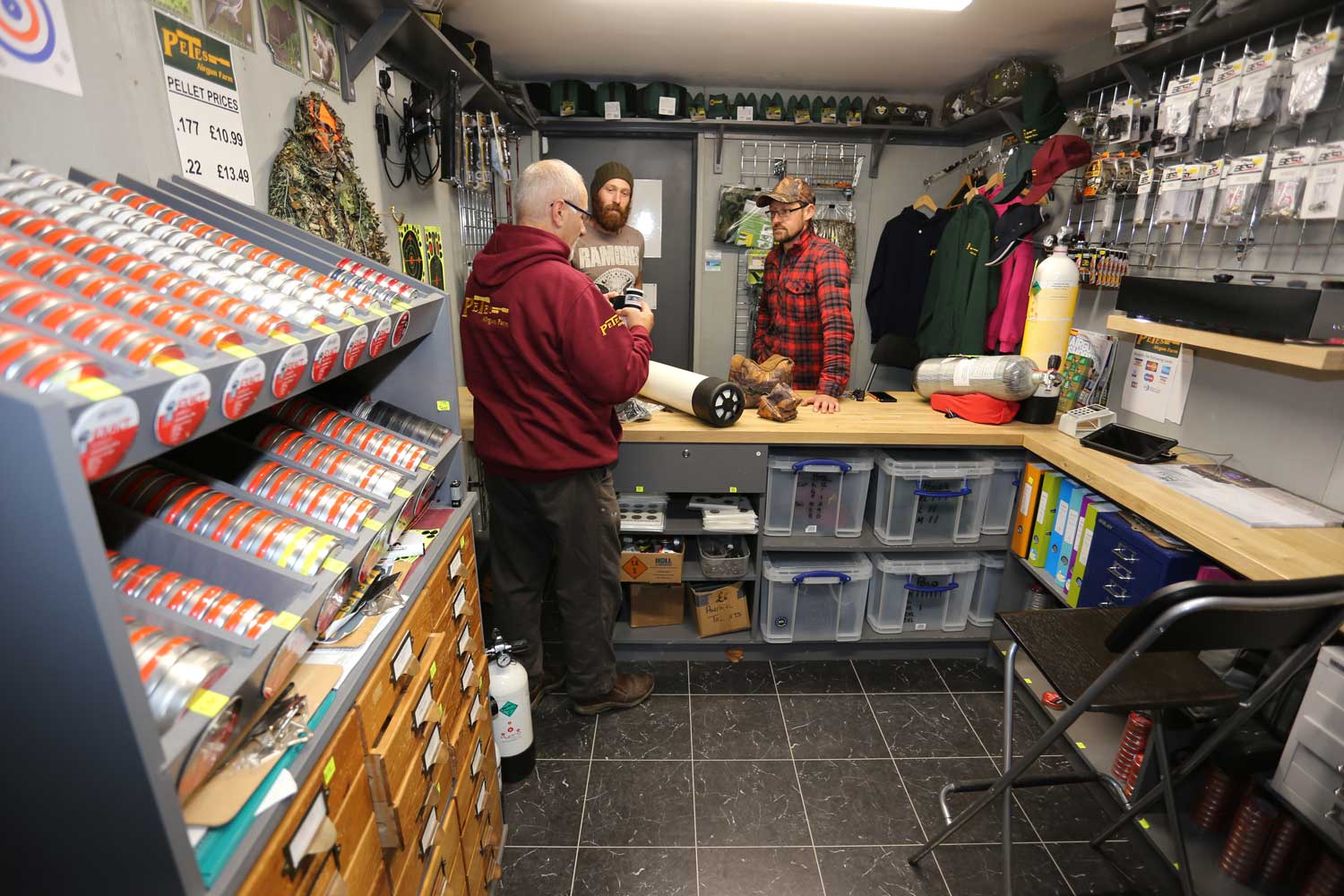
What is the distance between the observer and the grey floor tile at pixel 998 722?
2357 mm

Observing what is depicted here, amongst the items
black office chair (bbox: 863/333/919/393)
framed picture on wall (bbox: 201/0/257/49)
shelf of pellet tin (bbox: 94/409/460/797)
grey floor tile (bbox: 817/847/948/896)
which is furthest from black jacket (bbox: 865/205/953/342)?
shelf of pellet tin (bbox: 94/409/460/797)

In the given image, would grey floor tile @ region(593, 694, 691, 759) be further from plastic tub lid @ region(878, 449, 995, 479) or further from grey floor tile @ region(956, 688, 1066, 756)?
plastic tub lid @ region(878, 449, 995, 479)

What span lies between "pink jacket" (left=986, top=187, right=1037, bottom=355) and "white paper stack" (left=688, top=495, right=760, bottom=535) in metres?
1.85

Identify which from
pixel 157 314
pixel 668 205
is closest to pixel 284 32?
pixel 157 314

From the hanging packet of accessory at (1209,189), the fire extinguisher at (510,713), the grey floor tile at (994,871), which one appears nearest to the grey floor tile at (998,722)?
the grey floor tile at (994,871)

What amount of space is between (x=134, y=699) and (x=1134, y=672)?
6.43ft

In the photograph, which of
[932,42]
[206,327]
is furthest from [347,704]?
[932,42]

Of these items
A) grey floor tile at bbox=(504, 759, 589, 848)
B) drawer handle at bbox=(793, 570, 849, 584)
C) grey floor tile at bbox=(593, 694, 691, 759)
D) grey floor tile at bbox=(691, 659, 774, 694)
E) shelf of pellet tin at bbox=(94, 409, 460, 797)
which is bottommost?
grey floor tile at bbox=(504, 759, 589, 848)

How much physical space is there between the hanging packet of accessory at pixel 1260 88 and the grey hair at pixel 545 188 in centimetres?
206

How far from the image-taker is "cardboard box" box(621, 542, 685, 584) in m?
2.62

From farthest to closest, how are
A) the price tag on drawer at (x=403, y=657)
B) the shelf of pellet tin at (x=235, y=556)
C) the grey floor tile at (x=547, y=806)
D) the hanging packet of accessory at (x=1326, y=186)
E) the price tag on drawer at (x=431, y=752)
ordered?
the grey floor tile at (x=547, y=806)
the hanging packet of accessory at (x=1326, y=186)
the price tag on drawer at (x=431, y=752)
the price tag on drawer at (x=403, y=657)
the shelf of pellet tin at (x=235, y=556)

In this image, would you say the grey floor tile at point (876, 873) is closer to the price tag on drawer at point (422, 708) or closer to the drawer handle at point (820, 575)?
the drawer handle at point (820, 575)

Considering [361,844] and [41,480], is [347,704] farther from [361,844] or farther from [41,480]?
[41,480]

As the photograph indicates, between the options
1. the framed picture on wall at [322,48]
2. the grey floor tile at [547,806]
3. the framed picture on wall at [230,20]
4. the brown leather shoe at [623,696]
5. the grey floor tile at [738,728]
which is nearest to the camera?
the framed picture on wall at [230,20]
